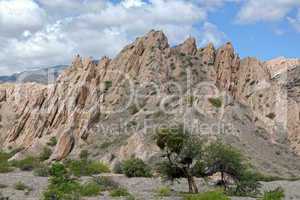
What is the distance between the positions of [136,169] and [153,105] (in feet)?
65.9

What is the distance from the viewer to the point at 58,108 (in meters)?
83.0

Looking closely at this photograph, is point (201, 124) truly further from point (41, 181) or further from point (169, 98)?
point (41, 181)

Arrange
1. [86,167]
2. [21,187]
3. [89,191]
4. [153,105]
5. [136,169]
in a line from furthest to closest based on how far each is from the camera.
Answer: [153,105], [86,167], [136,169], [21,187], [89,191]

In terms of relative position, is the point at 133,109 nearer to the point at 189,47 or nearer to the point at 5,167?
the point at 189,47

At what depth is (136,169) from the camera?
2325 inches

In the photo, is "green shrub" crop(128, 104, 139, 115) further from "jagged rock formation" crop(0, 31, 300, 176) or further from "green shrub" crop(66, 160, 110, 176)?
"green shrub" crop(66, 160, 110, 176)

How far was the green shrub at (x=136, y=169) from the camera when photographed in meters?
58.7

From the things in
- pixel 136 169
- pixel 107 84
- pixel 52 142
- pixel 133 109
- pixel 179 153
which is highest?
pixel 107 84

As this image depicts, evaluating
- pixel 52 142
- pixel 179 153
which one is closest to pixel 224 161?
pixel 179 153

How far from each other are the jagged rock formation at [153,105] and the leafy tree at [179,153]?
20.0 metres

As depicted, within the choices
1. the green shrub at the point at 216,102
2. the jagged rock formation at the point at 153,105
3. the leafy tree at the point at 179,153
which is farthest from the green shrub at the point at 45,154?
the leafy tree at the point at 179,153

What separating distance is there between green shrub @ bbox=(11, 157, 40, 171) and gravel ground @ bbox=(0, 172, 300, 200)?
5006 mm

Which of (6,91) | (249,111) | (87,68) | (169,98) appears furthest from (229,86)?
(6,91)

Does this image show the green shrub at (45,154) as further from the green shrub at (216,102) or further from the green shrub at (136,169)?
the green shrub at (216,102)
